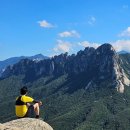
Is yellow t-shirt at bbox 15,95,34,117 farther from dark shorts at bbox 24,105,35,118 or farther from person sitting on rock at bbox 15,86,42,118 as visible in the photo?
dark shorts at bbox 24,105,35,118

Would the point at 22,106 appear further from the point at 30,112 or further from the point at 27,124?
the point at 27,124

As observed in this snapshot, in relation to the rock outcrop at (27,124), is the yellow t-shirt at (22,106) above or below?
above

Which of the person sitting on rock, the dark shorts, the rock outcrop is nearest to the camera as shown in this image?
the rock outcrop

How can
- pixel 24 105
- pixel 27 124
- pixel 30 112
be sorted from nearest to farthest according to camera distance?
1. pixel 27 124
2. pixel 24 105
3. pixel 30 112

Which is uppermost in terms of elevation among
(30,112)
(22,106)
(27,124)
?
(22,106)

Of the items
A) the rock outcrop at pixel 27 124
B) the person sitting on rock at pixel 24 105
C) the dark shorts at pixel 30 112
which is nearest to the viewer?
the rock outcrop at pixel 27 124

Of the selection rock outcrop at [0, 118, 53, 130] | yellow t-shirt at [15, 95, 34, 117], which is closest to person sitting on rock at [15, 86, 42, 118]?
yellow t-shirt at [15, 95, 34, 117]

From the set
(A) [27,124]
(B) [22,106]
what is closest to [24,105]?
(B) [22,106]

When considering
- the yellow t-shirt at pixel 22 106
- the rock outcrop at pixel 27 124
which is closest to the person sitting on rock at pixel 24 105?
the yellow t-shirt at pixel 22 106

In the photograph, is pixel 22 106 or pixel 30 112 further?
pixel 30 112

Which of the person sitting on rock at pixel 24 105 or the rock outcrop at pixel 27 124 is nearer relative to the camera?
the rock outcrop at pixel 27 124

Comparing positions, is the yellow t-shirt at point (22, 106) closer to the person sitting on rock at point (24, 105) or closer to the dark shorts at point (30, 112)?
the person sitting on rock at point (24, 105)

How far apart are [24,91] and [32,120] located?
8.72ft

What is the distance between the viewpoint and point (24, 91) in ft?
103
